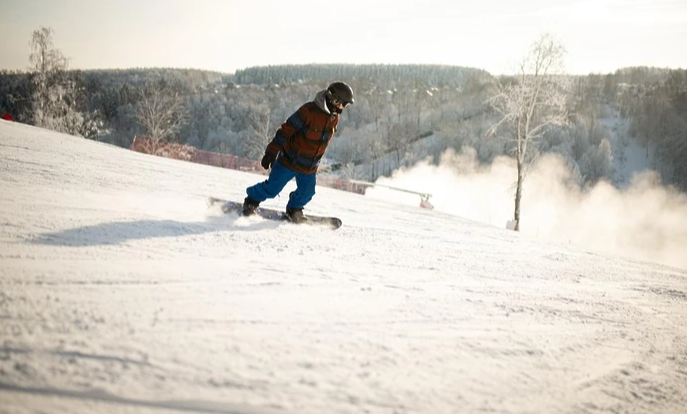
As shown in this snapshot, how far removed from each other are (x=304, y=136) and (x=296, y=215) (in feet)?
2.79

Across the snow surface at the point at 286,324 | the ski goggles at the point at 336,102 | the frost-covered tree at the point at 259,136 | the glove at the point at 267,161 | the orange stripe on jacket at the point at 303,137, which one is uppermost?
the frost-covered tree at the point at 259,136

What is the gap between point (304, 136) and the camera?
3.86 meters

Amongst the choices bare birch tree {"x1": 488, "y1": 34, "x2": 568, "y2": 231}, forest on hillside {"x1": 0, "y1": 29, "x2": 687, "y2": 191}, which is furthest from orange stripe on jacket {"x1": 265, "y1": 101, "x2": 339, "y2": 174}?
forest on hillside {"x1": 0, "y1": 29, "x2": 687, "y2": 191}

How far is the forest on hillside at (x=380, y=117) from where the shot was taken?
33281 millimetres

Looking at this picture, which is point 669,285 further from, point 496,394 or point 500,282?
point 496,394

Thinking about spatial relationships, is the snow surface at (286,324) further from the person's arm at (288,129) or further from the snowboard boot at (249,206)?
the person's arm at (288,129)

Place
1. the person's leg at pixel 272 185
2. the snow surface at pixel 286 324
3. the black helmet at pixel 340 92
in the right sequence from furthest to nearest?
the person's leg at pixel 272 185
the black helmet at pixel 340 92
the snow surface at pixel 286 324

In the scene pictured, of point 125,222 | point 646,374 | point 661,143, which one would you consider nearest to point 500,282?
point 646,374

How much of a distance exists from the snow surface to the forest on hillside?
3160 cm

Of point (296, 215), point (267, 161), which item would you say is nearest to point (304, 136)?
point (267, 161)

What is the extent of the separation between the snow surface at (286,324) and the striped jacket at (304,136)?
698mm

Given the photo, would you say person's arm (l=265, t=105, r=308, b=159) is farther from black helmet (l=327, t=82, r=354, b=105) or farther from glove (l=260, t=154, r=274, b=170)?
black helmet (l=327, t=82, r=354, b=105)

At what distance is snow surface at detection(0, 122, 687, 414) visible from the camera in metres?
1.35

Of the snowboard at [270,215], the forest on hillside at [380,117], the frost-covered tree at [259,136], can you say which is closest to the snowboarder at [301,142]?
the snowboard at [270,215]
